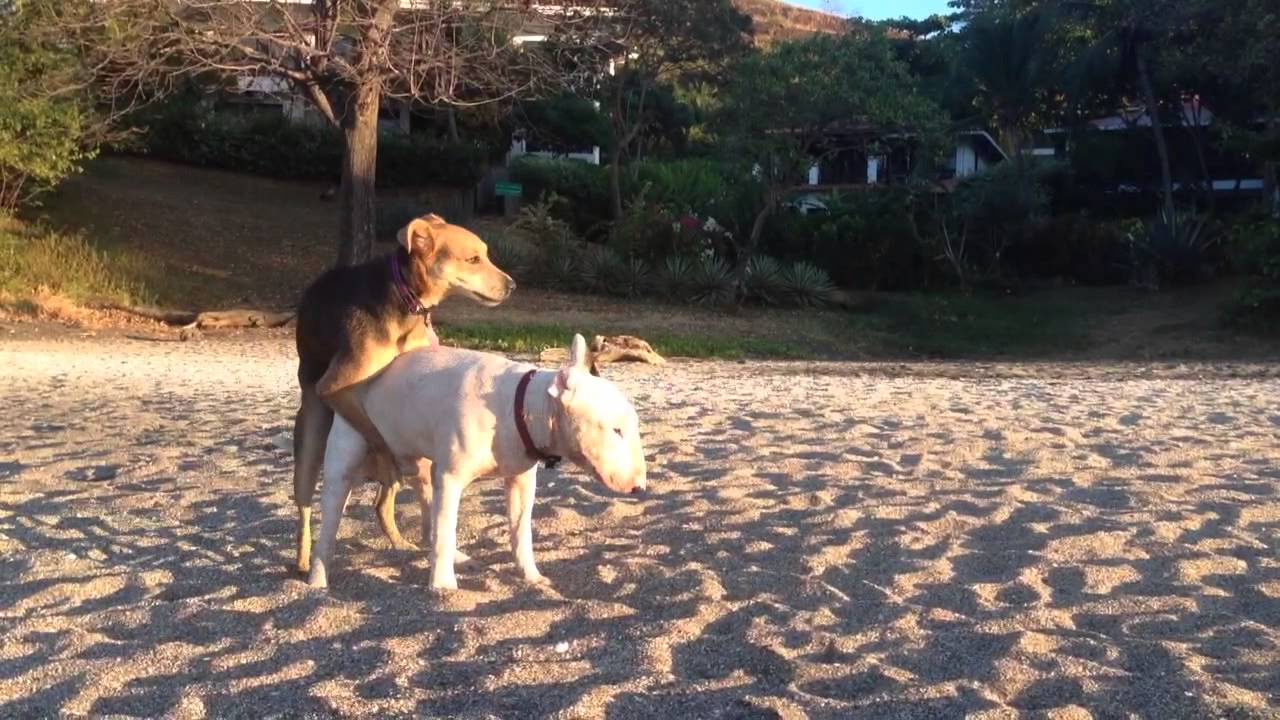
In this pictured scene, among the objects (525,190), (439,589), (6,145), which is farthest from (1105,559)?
(525,190)

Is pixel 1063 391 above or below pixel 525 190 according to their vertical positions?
below

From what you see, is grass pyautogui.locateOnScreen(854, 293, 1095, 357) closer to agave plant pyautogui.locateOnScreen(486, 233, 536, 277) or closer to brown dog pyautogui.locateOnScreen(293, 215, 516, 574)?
agave plant pyautogui.locateOnScreen(486, 233, 536, 277)

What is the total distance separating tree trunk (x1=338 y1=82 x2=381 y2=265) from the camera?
65.5 ft

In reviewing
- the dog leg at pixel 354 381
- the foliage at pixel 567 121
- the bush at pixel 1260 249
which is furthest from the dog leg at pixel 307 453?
the foliage at pixel 567 121

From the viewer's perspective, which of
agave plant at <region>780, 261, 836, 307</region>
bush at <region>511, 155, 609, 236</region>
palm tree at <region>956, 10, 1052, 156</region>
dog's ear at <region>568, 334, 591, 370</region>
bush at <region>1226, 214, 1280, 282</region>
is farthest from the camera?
palm tree at <region>956, 10, 1052, 156</region>

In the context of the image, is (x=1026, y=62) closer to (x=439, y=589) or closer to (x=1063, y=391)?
(x=1063, y=391)

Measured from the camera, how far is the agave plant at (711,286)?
79.3 feet

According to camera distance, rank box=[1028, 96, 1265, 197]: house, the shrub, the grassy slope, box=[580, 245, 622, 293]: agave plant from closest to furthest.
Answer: the grassy slope
box=[580, 245, 622, 293]: agave plant
the shrub
box=[1028, 96, 1265, 197]: house

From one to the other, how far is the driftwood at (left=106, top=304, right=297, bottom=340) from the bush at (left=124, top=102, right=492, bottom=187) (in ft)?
37.3

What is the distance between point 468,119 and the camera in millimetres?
33906

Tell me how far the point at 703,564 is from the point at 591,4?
1676 centimetres

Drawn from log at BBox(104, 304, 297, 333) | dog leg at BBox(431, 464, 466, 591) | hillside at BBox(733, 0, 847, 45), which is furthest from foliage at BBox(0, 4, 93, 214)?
hillside at BBox(733, 0, 847, 45)

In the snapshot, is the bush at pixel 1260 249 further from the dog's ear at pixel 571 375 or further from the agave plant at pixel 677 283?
the dog's ear at pixel 571 375

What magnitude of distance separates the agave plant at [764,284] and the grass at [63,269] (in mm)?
11129
